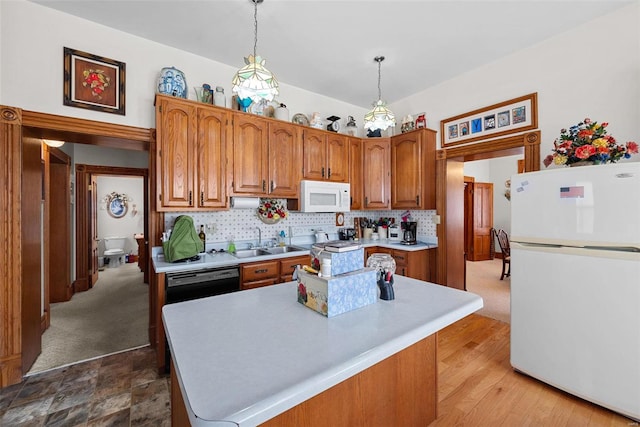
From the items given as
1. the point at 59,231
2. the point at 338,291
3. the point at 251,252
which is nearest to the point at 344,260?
the point at 338,291

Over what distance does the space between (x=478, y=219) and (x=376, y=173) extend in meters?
4.54

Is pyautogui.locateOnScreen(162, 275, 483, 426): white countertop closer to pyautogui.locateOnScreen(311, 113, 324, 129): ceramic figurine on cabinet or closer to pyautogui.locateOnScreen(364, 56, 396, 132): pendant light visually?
pyautogui.locateOnScreen(364, 56, 396, 132): pendant light

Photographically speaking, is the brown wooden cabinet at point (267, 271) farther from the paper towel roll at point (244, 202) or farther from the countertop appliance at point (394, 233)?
the countertop appliance at point (394, 233)

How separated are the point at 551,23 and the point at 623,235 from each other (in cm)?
196

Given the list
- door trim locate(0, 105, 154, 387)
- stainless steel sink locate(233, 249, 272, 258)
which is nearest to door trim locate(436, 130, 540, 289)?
stainless steel sink locate(233, 249, 272, 258)

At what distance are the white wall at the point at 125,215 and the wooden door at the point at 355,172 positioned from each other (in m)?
6.55

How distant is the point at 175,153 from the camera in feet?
8.11

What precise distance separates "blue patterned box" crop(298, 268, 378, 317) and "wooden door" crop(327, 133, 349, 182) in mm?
2361

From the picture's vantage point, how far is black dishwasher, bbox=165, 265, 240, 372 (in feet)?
7.27

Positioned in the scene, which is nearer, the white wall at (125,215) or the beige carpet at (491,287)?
the beige carpet at (491,287)

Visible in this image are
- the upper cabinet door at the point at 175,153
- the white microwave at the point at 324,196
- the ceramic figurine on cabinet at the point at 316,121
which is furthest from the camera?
the ceramic figurine on cabinet at the point at 316,121

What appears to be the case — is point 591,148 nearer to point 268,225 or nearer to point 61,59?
point 268,225

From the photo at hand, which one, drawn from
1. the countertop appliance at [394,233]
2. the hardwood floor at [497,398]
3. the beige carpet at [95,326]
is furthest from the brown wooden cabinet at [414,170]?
the beige carpet at [95,326]

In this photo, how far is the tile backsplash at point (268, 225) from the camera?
9.76 feet
